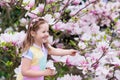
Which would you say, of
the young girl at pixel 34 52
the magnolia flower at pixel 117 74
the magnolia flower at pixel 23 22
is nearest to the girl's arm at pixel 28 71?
the young girl at pixel 34 52

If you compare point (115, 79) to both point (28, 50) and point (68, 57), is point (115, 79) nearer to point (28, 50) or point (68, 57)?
point (68, 57)

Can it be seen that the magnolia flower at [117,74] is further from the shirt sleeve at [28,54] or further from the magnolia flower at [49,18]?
the shirt sleeve at [28,54]

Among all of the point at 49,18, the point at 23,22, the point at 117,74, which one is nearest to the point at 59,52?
the point at 49,18

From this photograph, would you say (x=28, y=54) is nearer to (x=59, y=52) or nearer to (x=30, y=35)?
(x=30, y=35)

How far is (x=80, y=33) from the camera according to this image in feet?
11.8

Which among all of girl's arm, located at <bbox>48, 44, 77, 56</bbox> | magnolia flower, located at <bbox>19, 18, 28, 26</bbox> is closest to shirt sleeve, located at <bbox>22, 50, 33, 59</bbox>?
girl's arm, located at <bbox>48, 44, 77, 56</bbox>

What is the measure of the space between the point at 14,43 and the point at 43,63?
0.31 metres

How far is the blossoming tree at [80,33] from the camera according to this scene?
283cm

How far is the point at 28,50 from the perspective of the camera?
2525 millimetres

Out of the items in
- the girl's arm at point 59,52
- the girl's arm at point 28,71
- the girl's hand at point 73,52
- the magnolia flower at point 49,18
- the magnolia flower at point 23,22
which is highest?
the magnolia flower at point 23,22

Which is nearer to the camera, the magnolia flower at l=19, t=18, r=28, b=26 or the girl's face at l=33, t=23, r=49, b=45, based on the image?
the girl's face at l=33, t=23, r=49, b=45

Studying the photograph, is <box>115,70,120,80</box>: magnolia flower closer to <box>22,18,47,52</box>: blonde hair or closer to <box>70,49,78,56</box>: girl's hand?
→ <box>70,49,78,56</box>: girl's hand

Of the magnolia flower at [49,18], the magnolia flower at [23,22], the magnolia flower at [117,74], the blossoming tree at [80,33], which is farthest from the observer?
the magnolia flower at [23,22]

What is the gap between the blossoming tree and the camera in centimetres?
283
